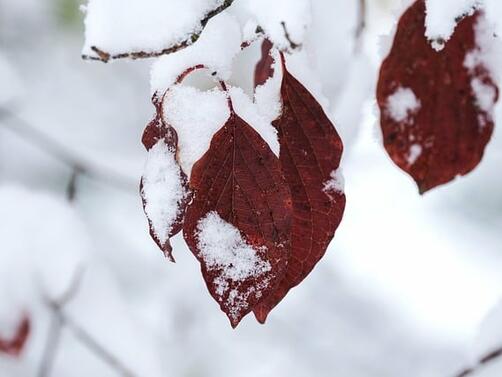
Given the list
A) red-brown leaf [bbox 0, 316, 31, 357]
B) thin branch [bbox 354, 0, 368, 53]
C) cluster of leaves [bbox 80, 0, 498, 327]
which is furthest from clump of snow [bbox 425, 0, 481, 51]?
red-brown leaf [bbox 0, 316, 31, 357]

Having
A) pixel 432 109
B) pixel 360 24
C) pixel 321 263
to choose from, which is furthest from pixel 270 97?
pixel 321 263

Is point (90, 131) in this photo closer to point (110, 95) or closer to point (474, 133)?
point (110, 95)

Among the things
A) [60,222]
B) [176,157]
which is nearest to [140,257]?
[60,222]

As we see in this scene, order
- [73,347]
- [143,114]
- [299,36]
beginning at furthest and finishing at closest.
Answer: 1. [143,114]
2. [73,347]
3. [299,36]

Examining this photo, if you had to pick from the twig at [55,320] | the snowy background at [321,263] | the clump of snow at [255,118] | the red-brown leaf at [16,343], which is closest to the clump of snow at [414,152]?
Result: the clump of snow at [255,118]

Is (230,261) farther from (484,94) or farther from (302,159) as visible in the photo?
(484,94)

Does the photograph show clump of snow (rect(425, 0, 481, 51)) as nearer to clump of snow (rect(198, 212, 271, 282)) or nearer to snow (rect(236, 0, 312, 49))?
snow (rect(236, 0, 312, 49))
